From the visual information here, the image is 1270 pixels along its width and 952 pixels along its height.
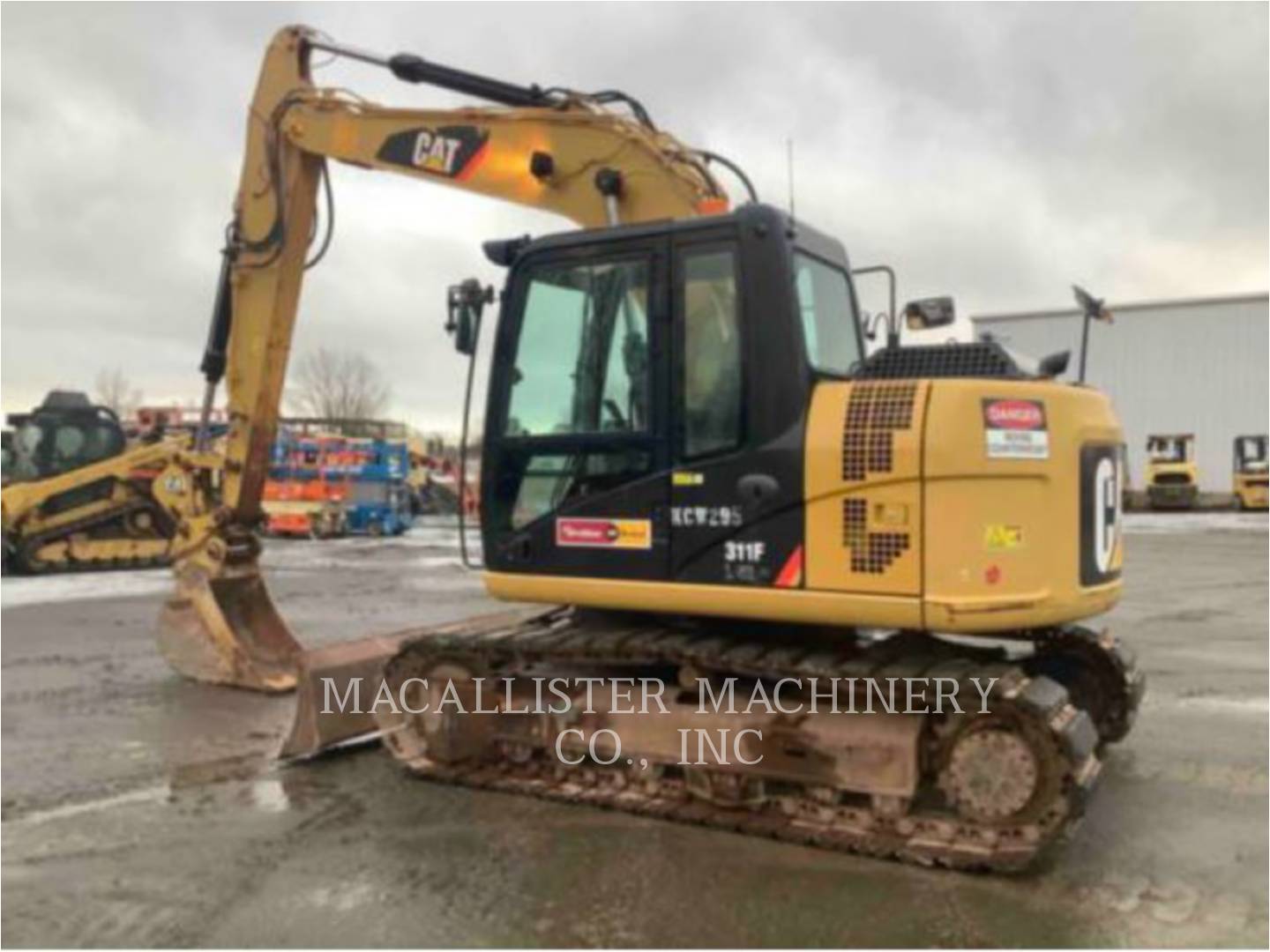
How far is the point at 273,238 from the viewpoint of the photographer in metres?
8.30

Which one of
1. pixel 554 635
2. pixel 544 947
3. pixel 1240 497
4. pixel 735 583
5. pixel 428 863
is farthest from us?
pixel 1240 497

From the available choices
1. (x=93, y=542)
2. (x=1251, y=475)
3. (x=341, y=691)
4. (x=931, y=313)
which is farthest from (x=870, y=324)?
(x=1251, y=475)

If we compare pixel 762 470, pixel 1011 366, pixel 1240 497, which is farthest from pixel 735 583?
pixel 1240 497

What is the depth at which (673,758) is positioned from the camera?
5.55 metres

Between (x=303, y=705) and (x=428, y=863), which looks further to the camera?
(x=303, y=705)

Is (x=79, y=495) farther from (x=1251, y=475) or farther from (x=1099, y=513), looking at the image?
(x=1251, y=475)

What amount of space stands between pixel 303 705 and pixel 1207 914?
4572mm

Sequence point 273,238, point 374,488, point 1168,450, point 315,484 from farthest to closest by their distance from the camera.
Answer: point 1168,450 < point 374,488 < point 315,484 < point 273,238

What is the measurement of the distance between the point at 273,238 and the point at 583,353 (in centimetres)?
361

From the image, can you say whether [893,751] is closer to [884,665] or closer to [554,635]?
[884,665]

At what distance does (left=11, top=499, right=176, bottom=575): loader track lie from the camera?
1748cm

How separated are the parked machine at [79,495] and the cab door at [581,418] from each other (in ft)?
41.1

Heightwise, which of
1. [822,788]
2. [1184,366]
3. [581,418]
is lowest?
[822,788]

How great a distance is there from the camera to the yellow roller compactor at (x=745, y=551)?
4.88 m
